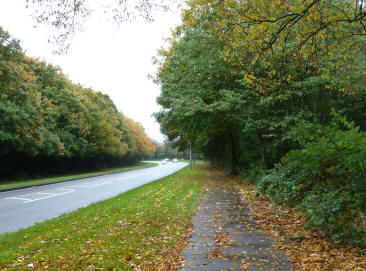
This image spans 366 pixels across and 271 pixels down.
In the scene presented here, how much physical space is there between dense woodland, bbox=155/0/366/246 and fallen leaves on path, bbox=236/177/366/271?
10.7 inches

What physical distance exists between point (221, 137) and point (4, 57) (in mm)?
19533

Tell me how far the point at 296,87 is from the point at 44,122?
2292 centimetres

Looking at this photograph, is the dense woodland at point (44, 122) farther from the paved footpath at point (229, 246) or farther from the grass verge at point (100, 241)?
the paved footpath at point (229, 246)

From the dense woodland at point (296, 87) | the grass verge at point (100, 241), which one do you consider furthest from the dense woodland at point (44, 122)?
the dense woodland at point (296, 87)

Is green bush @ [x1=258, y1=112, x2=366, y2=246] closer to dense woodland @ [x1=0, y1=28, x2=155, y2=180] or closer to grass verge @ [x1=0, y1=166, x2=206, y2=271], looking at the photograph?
grass verge @ [x1=0, y1=166, x2=206, y2=271]

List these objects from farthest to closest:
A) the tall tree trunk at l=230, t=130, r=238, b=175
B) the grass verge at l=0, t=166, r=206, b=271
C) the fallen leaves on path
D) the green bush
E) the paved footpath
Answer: the tall tree trunk at l=230, t=130, r=238, b=175 < the green bush < the grass verge at l=0, t=166, r=206, b=271 < the paved footpath < the fallen leaves on path

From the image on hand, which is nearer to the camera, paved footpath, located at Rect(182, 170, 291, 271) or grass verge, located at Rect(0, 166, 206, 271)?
paved footpath, located at Rect(182, 170, 291, 271)

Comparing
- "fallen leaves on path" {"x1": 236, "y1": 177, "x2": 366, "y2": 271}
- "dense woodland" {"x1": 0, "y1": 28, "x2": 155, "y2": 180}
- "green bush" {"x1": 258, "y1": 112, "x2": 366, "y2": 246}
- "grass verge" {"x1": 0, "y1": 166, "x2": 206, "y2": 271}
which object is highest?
"dense woodland" {"x1": 0, "y1": 28, "x2": 155, "y2": 180}

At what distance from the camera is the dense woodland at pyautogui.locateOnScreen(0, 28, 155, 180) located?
17.5 metres

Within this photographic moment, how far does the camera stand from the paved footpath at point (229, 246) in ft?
15.3

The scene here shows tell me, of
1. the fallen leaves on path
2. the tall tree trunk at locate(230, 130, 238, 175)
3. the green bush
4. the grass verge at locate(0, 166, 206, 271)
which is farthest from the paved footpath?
the tall tree trunk at locate(230, 130, 238, 175)

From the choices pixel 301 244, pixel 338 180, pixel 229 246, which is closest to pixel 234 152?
pixel 338 180

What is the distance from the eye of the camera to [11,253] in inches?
207

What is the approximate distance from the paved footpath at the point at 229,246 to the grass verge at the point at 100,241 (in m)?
0.49
